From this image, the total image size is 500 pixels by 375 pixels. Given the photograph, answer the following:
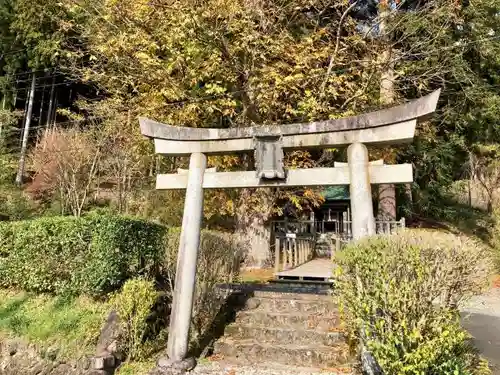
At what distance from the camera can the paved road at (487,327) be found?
20.0 feet

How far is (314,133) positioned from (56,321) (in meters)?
5.47

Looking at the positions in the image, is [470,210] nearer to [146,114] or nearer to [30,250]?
[146,114]

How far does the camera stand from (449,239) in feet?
13.8

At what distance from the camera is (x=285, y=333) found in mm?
6219

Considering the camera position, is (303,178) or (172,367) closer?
(172,367)

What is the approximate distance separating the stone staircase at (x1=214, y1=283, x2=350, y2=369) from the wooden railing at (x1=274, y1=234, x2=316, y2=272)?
4483 mm

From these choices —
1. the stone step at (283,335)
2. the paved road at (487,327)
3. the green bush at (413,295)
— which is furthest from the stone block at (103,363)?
the paved road at (487,327)

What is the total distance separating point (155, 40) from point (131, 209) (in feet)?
28.0

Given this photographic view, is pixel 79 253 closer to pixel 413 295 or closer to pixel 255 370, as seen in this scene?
pixel 255 370

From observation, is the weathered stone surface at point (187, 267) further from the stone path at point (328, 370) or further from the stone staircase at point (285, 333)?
the stone staircase at point (285, 333)

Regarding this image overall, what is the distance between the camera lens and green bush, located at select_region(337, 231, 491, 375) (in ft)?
12.3

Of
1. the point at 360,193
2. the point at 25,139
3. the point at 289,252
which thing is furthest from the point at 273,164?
the point at 25,139

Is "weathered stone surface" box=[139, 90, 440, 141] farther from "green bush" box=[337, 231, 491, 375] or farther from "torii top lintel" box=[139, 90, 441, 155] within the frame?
"green bush" box=[337, 231, 491, 375]

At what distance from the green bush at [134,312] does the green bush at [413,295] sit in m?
3.10
